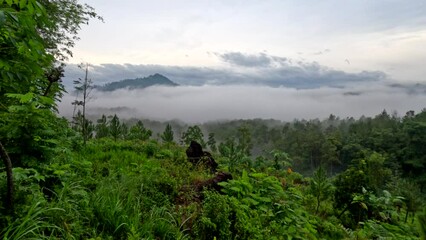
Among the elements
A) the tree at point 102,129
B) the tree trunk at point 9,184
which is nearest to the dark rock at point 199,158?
the tree trunk at point 9,184

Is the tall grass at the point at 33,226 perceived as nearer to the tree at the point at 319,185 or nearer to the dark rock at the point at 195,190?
the dark rock at the point at 195,190

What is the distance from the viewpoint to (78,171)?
234 inches

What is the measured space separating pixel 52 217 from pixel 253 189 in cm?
324

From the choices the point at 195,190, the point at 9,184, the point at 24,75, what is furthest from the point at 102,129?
the point at 24,75

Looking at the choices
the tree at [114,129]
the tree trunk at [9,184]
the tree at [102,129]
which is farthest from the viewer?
the tree at [102,129]

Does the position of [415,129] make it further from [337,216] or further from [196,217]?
[196,217]

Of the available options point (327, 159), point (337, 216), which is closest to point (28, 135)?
point (337, 216)

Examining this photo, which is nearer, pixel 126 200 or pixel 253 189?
pixel 126 200

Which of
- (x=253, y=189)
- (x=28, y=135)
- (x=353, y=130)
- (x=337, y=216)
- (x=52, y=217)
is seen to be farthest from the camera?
(x=353, y=130)

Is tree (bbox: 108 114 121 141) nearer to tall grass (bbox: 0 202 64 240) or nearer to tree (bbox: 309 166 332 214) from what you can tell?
tree (bbox: 309 166 332 214)

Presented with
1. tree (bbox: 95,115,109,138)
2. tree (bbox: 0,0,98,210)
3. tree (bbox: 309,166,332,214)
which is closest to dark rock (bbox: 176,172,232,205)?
tree (bbox: 0,0,98,210)

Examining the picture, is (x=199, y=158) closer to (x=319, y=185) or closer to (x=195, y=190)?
(x=319, y=185)

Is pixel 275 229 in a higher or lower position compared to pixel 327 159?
higher

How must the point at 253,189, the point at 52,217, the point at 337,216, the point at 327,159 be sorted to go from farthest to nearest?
the point at 327,159, the point at 337,216, the point at 253,189, the point at 52,217
